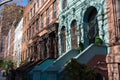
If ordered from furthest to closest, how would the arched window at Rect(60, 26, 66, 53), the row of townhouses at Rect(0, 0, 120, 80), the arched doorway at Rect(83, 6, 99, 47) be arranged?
the arched window at Rect(60, 26, 66, 53), the arched doorway at Rect(83, 6, 99, 47), the row of townhouses at Rect(0, 0, 120, 80)

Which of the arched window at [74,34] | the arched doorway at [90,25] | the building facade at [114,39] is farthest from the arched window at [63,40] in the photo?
the building facade at [114,39]

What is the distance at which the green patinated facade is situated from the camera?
13797 mm

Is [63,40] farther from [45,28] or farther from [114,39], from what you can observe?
[114,39]

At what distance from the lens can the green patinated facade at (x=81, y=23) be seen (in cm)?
1380

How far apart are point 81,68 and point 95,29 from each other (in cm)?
485

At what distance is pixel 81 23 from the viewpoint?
53.3ft

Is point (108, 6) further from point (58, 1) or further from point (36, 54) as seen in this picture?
point (36, 54)

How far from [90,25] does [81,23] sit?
737mm

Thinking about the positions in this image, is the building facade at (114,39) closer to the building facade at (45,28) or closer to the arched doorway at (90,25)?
the arched doorway at (90,25)

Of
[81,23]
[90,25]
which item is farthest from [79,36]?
[90,25]

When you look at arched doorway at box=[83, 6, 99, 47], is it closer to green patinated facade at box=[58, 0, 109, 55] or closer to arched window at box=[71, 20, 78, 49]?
green patinated facade at box=[58, 0, 109, 55]

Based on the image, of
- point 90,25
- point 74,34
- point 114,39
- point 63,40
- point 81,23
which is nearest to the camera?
point 114,39

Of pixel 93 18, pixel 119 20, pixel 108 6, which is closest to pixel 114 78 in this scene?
pixel 119 20

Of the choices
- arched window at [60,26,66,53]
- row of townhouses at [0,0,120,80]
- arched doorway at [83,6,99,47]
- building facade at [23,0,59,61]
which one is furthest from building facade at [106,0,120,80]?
building facade at [23,0,59,61]
